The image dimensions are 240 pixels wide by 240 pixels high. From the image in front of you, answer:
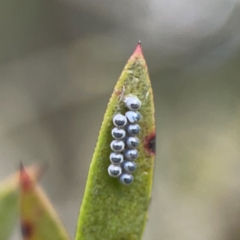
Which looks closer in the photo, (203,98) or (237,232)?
(237,232)

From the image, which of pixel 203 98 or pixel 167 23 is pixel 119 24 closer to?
pixel 167 23

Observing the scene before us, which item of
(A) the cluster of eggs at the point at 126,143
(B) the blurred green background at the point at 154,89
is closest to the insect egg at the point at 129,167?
(A) the cluster of eggs at the point at 126,143

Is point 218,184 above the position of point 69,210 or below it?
below

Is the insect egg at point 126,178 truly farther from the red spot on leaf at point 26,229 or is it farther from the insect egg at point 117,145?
the red spot on leaf at point 26,229

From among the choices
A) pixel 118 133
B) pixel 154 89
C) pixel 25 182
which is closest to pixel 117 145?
pixel 118 133

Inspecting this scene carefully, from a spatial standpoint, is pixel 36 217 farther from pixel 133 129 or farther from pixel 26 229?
pixel 133 129

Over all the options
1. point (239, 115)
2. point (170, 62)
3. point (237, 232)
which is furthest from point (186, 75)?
point (237, 232)

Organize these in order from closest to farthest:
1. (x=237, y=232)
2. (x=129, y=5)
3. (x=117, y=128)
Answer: (x=117, y=128)
(x=237, y=232)
(x=129, y=5)

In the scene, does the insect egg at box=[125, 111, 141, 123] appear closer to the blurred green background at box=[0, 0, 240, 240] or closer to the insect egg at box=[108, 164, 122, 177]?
the insect egg at box=[108, 164, 122, 177]
